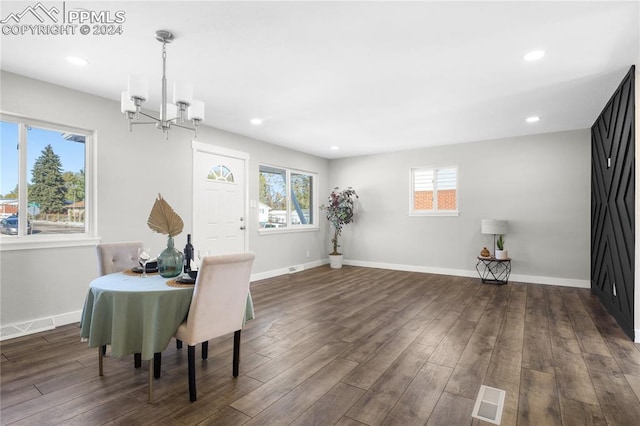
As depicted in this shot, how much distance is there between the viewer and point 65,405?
2.01m

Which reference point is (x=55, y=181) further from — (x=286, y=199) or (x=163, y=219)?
(x=286, y=199)

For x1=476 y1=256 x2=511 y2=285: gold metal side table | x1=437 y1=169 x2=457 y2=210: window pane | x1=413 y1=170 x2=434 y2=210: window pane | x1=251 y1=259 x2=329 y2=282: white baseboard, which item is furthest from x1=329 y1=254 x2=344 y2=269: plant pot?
x1=476 y1=256 x2=511 y2=285: gold metal side table

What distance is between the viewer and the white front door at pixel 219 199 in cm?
490

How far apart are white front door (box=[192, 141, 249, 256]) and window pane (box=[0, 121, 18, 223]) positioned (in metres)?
1.96

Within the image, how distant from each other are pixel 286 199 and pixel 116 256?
4.09 meters

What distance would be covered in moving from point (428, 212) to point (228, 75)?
4.74 metres

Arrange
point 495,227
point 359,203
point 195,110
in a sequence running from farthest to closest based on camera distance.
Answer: point 359,203, point 495,227, point 195,110

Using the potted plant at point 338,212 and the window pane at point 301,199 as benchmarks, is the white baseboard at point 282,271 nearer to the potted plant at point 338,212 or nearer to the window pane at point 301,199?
the potted plant at point 338,212

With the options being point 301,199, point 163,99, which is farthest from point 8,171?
point 301,199

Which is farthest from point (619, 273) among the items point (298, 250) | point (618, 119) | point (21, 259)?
point (21, 259)

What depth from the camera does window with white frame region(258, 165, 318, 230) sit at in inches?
244

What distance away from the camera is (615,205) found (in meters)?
3.71

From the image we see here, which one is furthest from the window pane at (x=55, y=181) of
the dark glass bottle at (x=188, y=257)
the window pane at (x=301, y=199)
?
the window pane at (x=301, y=199)

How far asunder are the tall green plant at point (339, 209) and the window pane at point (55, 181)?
455 centimetres
